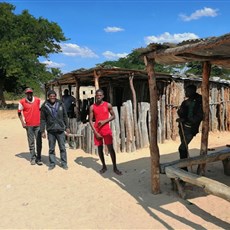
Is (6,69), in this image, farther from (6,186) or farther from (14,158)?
(6,186)

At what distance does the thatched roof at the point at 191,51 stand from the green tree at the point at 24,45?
2193 cm

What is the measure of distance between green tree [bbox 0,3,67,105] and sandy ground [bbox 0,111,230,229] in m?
19.1

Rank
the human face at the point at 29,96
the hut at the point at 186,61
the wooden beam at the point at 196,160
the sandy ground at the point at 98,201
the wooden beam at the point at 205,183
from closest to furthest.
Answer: the wooden beam at the point at 205,183, the hut at the point at 186,61, the sandy ground at the point at 98,201, the wooden beam at the point at 196,160, the human face at the point at 29,96

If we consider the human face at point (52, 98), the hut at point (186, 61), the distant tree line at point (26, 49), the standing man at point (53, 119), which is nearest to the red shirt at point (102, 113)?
the standing man at point (53, 119)

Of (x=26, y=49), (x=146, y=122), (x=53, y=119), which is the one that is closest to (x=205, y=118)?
(x=53, y=119)

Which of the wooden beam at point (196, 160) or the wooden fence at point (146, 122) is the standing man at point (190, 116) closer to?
the wooden beam at point (196, 160)

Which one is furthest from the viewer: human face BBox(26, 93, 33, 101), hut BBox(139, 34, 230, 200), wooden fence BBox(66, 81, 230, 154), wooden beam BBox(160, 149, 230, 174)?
wooden fence BBox(66, 81, 230, 154)

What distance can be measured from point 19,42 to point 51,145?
71.2ft

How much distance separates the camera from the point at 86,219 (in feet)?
15.8

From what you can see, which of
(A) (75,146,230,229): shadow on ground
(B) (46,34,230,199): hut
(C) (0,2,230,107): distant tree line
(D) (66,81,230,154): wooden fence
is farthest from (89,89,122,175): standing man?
(C) (0,2,230,107): distant tree line

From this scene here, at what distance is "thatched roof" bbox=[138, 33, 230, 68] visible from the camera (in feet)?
14.0

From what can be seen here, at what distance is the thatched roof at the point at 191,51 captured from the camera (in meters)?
4.27

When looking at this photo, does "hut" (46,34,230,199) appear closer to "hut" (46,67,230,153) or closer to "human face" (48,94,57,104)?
"hut" (46,67,230,153)

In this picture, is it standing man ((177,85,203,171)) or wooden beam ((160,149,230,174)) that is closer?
wooden beam ((160,149,230,174))
